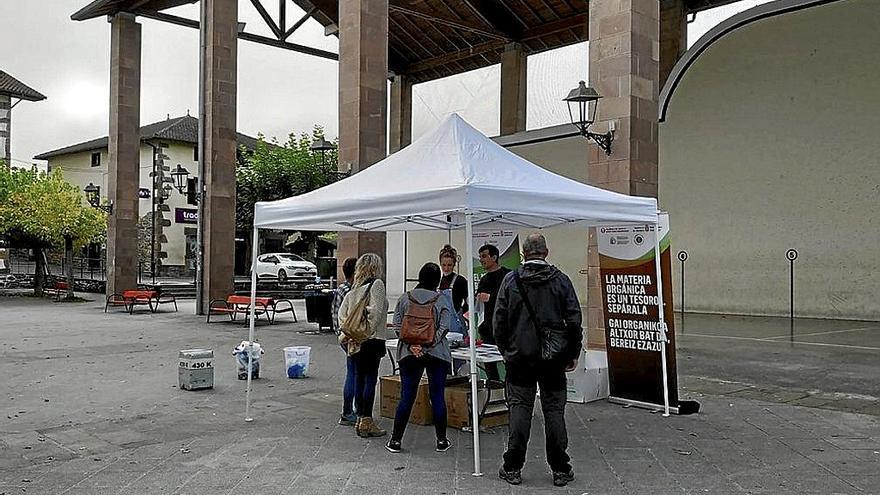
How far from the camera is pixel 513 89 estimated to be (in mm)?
28219

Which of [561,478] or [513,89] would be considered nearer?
[561,478]

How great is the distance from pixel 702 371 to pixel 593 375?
2.86m

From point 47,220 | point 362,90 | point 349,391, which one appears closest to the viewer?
point 349,391

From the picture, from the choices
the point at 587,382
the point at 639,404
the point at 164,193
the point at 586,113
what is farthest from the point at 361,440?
the point at 164,193

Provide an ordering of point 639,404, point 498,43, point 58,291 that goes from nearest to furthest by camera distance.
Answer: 1. point 639,404
2. point 58,291
3. point 498,43

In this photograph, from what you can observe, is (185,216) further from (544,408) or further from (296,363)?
(544,408)

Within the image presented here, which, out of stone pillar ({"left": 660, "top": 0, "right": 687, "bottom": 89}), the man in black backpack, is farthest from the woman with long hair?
stone pillar ({"left": 660, "top": 0, "right": 687, "bottom": 89})

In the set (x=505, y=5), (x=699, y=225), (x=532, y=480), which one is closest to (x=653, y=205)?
(x=532, y=480)

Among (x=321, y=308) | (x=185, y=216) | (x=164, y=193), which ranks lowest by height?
(x=321, y=308)

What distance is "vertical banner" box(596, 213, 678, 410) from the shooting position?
7.68 metres

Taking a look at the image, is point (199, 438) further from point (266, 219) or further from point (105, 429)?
point (266, 219)

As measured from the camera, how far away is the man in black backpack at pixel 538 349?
5.23 m

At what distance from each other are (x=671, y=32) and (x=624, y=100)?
14529mm

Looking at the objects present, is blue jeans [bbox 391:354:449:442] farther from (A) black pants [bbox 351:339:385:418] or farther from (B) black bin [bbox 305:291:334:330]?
(B) black bin [bbox 305:291:334:330]
